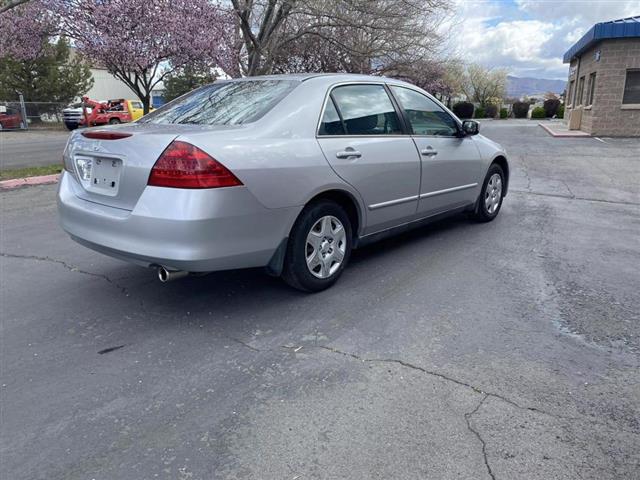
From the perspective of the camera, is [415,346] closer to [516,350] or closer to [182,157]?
[516,350]

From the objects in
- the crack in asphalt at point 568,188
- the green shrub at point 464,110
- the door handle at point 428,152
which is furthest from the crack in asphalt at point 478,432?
the green shrub at point 464,110

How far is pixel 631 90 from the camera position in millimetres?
19531

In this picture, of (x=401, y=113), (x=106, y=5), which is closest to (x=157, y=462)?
(x=401, y=113)

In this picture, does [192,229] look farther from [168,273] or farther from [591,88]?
[591,88]

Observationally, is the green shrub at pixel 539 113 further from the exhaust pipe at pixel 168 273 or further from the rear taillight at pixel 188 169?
the exhaust pipe at pixel 168 273

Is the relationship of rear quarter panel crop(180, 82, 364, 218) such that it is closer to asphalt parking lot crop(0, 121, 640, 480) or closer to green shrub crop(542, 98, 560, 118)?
asphalt parking lot crop(0, 121, 640, 480)

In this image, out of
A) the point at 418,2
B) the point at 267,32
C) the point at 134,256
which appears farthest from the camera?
the point at 418,2

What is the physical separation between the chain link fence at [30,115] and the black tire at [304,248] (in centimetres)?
3051

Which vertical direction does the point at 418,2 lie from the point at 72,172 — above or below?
above

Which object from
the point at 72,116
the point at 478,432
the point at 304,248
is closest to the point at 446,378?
the point at 478,432

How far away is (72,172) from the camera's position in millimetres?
4008

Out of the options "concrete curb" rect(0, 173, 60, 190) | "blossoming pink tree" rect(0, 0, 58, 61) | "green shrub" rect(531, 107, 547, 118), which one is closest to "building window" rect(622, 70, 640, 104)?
"blossoming pink tree" rect(0, 0, 58, 61)

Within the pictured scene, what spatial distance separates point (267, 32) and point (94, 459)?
1425cm

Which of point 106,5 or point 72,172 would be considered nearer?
point 72,172
